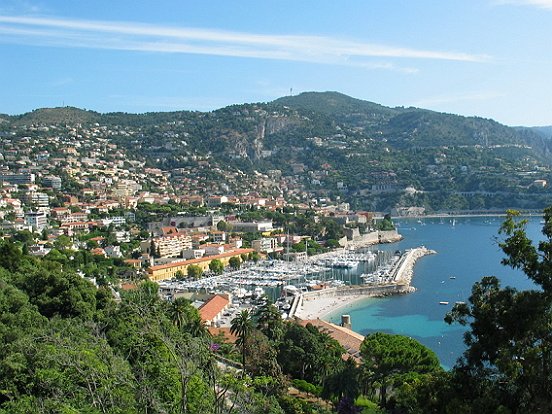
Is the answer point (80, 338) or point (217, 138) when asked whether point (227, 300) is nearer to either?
point (80, 338)

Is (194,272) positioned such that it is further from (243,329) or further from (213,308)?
(243,329)

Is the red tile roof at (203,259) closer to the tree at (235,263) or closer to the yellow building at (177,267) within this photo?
the yellow building at (177,267)

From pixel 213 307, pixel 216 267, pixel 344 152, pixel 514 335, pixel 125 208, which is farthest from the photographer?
pixel 344 152

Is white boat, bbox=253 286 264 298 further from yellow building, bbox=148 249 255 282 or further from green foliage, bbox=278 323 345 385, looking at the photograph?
green foliage, bbox=278 323 345 385

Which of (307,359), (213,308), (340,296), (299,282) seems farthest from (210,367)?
(299,282)

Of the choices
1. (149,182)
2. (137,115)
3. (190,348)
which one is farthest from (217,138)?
(190,348)

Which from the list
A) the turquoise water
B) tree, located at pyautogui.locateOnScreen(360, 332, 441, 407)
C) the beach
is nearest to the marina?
the beach
